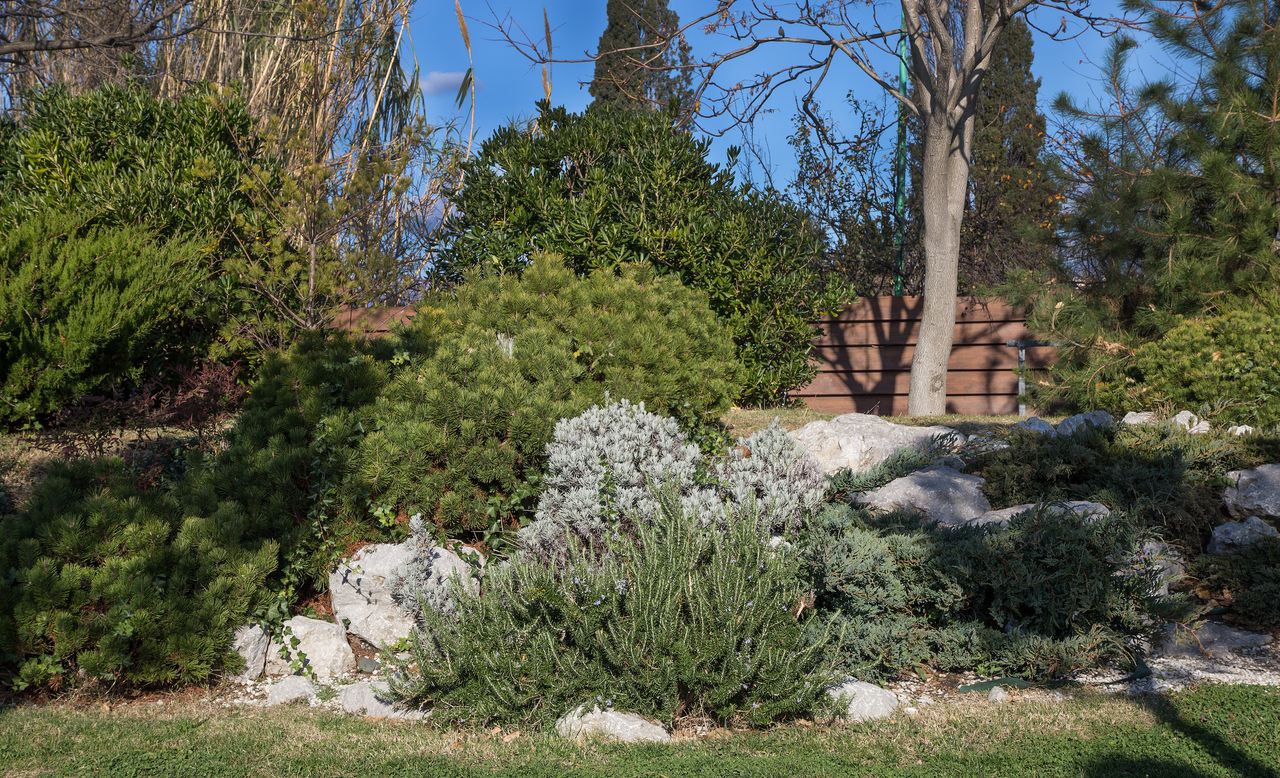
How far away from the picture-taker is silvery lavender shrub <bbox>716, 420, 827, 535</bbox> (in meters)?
5.49

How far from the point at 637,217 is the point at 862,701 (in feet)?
19.2

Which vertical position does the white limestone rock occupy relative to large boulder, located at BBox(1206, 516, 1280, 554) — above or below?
above

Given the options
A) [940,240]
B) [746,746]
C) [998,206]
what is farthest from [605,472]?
[998,206]

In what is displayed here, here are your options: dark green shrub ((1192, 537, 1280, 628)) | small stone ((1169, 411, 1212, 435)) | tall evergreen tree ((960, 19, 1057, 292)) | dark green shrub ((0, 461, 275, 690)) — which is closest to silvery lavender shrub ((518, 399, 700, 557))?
dark green shrub ((0, 461, 275, 690))

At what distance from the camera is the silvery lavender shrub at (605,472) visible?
5.26 metres

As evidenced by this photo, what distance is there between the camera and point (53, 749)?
12.6 ft

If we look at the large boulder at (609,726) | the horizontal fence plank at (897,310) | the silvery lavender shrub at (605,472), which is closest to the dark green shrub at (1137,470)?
the silvery lavender shrub at (605,472)

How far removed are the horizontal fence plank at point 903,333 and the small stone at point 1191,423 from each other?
4777mm

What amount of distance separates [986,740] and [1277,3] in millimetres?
9391

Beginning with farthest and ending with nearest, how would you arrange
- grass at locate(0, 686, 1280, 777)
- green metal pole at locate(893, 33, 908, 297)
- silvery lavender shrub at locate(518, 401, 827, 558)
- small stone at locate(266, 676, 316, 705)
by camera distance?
green metal pole at locate(893, 33, 908, 297)
silvery lavender shrub at locate(518, 401, 827, 558)
small stone at locate(266, 676, 316, 705)
grass at locate(0, 686, 1280, 777)

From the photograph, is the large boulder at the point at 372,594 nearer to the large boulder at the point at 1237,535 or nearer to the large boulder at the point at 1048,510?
the large boulder at the point at 1048,510

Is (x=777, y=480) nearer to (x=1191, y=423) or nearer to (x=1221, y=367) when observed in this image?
(x=1191, y=423)

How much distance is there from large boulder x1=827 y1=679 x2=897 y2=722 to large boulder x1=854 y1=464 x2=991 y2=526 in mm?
1485

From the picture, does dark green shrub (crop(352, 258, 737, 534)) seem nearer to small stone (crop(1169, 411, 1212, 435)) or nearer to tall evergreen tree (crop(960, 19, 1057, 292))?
small stone (crop(1169, 411, 1212, 435))
